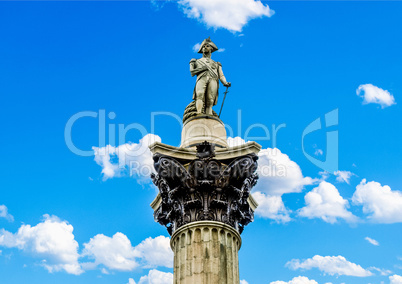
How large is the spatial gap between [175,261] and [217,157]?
4356 millimetres

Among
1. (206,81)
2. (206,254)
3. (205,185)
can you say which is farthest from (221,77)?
(206,254)

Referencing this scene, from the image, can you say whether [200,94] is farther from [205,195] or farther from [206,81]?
[205,195]

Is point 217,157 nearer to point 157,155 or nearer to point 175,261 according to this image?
point 157,155

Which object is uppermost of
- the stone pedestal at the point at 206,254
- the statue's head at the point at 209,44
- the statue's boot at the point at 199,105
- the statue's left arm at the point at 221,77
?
the statue's head at the point at 209,44

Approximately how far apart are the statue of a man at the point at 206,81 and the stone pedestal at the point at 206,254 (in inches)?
228

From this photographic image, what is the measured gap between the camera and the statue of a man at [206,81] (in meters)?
25.4

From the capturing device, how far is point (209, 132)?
24.4m

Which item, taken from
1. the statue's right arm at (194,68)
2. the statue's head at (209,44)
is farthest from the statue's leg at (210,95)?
the statue's head at (209,44)

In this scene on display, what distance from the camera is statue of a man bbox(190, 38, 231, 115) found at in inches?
1001

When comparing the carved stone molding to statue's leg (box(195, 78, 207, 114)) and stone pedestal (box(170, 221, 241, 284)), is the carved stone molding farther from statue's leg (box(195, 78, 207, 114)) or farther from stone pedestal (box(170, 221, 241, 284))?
statue's leg (box(195, 78, 207, 114))

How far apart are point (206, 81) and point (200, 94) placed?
656 millimetres

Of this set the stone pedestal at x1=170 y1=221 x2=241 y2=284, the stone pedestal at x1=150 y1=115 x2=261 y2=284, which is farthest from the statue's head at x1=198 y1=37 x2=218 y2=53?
the stone pedestal at x1=170 y1=221 x2=241 y2=284

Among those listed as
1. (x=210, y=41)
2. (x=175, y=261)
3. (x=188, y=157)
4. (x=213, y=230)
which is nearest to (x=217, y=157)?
(x=188, y=157)

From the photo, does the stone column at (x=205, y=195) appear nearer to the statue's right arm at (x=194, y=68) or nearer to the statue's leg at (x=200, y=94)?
the statue's leg at (x=200, y=94)
